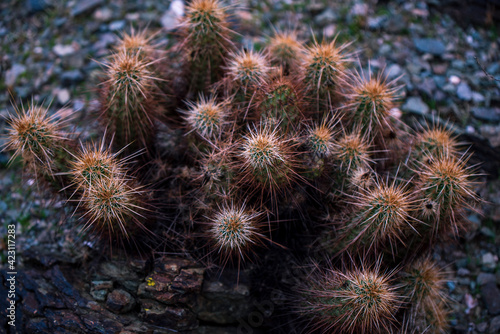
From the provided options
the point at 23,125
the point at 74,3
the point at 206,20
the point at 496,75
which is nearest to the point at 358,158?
the point at 206,20

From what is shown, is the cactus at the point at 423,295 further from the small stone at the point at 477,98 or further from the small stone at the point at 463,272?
the small stone at the point at 477,98

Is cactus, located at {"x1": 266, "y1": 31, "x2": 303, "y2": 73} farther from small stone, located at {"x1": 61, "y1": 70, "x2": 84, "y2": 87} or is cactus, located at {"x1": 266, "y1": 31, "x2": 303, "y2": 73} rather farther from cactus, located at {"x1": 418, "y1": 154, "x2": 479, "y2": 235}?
small stone, located at {"x1": 61, "y1": 70, "x2": 84, "y2": 87}

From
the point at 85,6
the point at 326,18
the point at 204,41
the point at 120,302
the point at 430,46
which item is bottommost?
the point at 120,302

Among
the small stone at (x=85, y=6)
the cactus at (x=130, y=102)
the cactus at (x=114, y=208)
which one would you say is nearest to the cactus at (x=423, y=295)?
the cactus at (x=114, y=208)

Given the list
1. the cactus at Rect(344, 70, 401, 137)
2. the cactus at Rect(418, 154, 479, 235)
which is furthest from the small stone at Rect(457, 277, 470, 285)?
the cactus at Rect(344, 70, 401, 137)

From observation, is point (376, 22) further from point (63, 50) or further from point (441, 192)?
point (63, 50)

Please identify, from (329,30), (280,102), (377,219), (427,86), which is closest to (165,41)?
(280,102)
